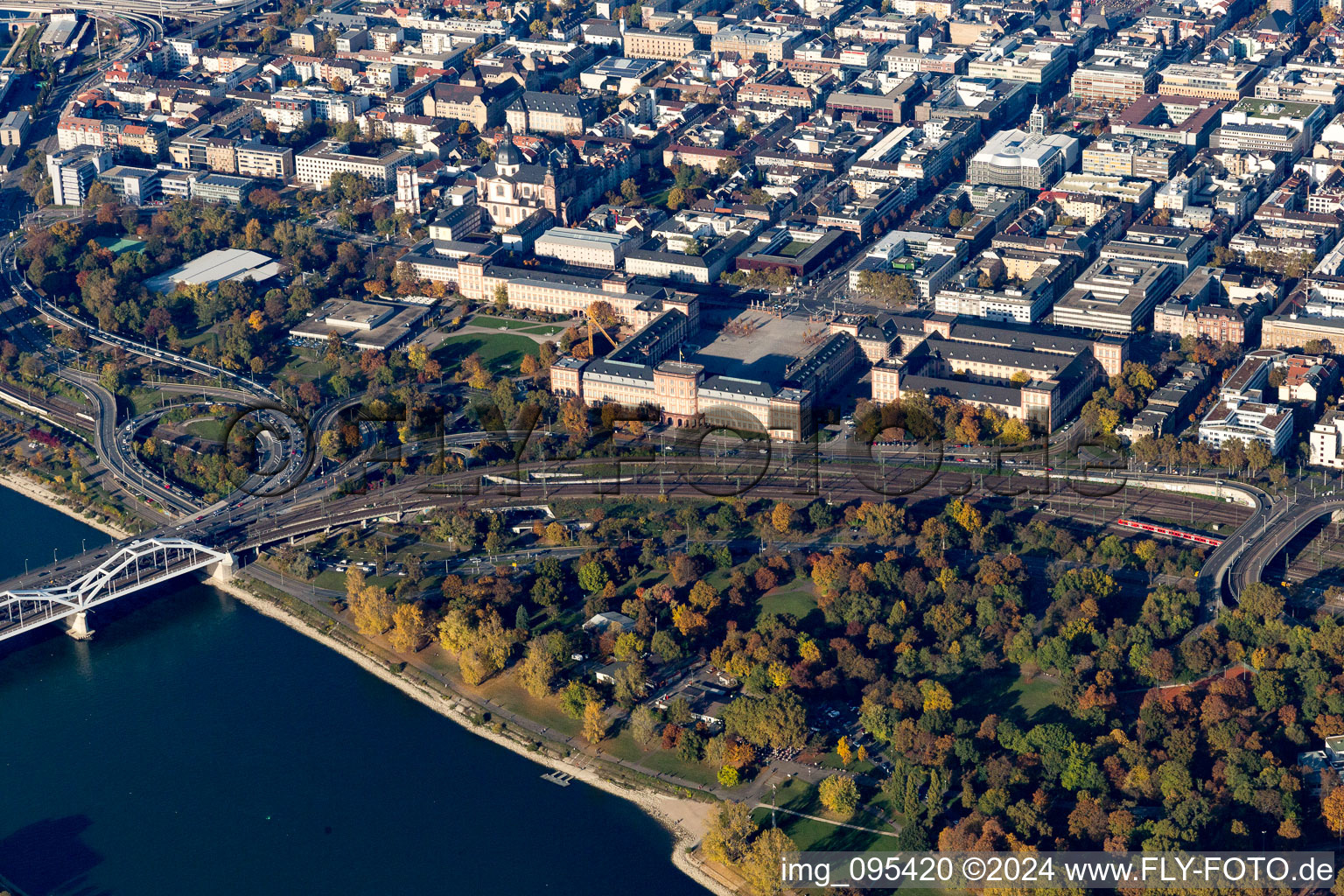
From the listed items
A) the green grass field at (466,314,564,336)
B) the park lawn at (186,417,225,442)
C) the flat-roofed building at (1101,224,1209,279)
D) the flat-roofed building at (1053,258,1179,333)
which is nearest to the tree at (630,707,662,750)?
the park lawn at (186,417,225,442)

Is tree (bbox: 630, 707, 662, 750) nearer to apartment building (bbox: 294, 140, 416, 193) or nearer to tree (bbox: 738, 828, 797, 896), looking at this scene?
tree (bbox: 738, 828, 797, 896)

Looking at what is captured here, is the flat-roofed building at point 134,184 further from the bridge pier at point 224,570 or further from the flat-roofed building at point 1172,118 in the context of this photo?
the flat-roofed building at point 1172,118

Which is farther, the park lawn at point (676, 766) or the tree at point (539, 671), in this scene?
the tree at point (539, 671)

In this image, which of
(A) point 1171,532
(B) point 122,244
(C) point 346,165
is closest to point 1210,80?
(C) point 346,165

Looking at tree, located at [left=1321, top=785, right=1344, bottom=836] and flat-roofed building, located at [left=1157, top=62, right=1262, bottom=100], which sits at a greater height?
flat-roofed building, located at [left=1157, top=62, right=1262, bottom=100]

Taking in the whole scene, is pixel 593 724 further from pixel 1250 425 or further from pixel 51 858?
pixel 1250 425

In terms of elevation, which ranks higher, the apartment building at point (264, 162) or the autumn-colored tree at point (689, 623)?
the apartment building at point (264, 162)

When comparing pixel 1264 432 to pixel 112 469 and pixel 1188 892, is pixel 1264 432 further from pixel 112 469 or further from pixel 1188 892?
pixel 112 469

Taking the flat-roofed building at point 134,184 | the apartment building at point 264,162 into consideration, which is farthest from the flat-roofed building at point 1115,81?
the flat-roofed building at point 134,184
